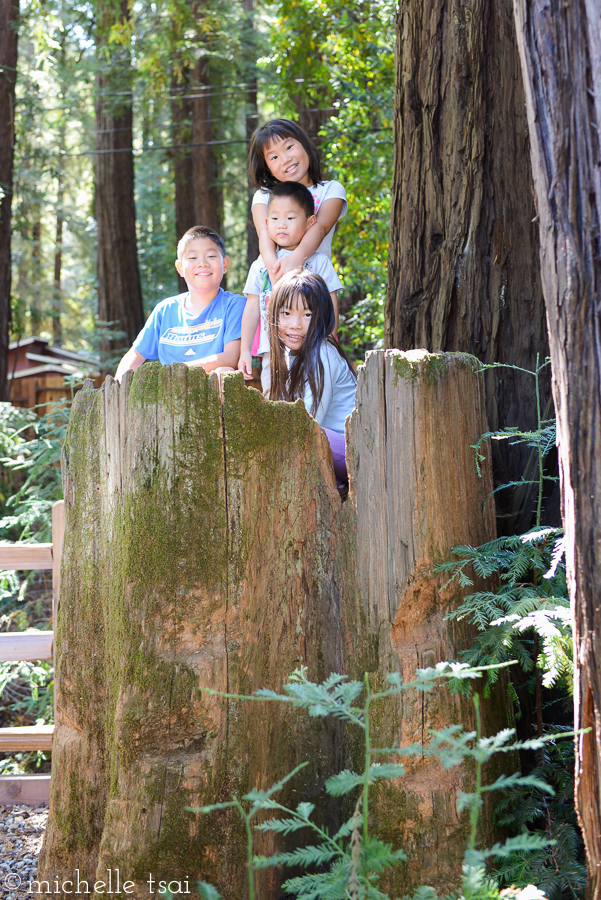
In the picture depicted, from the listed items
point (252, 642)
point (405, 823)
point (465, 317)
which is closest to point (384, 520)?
point (252, 642)

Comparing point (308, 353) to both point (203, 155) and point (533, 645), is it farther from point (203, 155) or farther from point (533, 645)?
point (203, 155)

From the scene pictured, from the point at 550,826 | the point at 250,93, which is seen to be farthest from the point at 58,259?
the point at 550,826

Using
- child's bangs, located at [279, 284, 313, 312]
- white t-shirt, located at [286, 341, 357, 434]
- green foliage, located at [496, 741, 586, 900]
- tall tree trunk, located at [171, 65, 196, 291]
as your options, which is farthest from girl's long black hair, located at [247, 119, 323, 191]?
tall tree trunk, located at [171, 65, 196, 291]

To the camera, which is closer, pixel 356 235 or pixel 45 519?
pixel 45 519

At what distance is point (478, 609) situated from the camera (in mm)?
2492

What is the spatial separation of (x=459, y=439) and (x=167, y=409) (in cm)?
103

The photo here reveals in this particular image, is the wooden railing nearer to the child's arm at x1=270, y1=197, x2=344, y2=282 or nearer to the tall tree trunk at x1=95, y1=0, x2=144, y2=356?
the child's arm at x1=270, y1=197, x2=344, y2=282

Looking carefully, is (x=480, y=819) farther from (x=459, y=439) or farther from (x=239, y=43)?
(x=239, y=43)

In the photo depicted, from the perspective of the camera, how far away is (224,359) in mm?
3840

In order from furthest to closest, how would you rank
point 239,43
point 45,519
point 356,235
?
point 239,43 → point 356,235 → point 45,519

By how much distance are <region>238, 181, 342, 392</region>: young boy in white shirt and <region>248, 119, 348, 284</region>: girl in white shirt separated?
59 mm

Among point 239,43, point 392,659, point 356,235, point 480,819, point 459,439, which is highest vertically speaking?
point 239,43

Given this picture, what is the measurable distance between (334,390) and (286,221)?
1.08 meters

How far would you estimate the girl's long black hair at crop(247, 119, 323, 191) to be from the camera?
13.0ft
